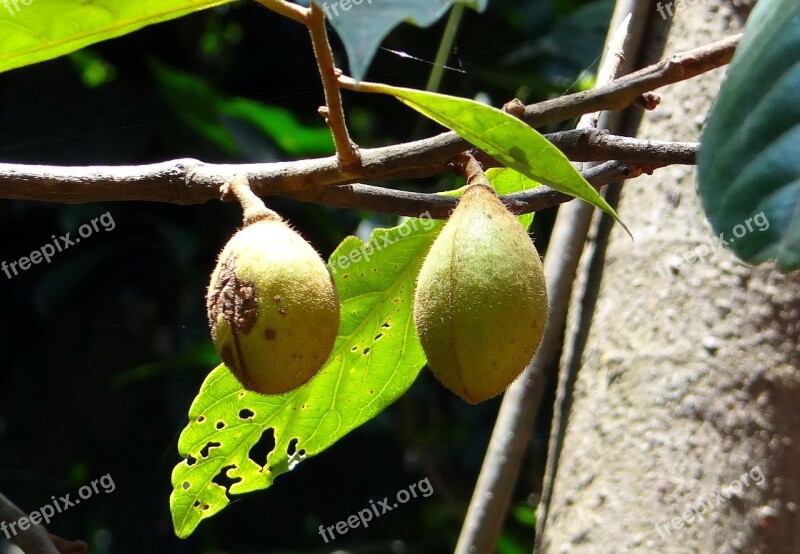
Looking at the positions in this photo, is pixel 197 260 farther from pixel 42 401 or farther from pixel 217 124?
pixel 42 401

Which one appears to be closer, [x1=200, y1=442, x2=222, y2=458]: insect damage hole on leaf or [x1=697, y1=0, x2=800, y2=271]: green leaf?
[x1=697, y1=0, x2=800, y2=271]: green leaf

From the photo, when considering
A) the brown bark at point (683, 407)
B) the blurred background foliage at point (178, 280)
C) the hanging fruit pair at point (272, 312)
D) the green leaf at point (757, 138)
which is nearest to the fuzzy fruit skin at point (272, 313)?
the hanging fruit pair at point (272, 312)

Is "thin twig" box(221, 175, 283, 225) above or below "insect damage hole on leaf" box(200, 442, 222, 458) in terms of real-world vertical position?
above

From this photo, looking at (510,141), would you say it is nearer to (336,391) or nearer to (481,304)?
(481,304)

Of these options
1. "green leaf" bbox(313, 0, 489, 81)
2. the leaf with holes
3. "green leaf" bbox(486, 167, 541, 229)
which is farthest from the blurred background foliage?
"green leaf" bbox(313, 0, 489, 81)

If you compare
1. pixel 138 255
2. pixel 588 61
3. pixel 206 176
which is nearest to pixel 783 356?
pixel 206 176

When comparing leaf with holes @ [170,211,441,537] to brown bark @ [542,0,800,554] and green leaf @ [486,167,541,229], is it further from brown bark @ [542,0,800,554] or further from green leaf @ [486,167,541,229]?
brown bark @ [542,0,800,554]
